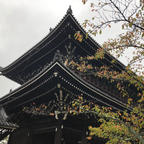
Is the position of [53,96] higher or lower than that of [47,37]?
lower

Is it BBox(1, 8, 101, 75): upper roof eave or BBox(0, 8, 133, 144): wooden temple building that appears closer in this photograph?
BBox(0, 8, 133, 144): wooden temple building

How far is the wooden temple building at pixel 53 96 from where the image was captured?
7020mm

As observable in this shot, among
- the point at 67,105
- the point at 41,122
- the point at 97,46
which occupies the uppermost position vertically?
the point at 97,46

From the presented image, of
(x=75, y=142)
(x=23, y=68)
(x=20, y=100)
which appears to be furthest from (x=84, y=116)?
(x=23, y=68)

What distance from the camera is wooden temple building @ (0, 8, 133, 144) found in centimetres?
702

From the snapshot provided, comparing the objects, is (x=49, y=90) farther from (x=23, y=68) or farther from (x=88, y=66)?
(x=23, y=68)

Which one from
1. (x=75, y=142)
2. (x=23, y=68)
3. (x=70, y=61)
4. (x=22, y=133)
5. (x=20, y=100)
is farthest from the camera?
(x=23, y=68)

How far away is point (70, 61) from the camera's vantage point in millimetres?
10398

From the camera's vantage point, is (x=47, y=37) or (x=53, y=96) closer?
(x=53, y=96)

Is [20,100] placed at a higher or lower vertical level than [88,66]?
lower

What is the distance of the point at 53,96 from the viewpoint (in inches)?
291

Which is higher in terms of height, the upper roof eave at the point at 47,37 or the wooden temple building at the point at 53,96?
the upper roof eave at the point at 47,37

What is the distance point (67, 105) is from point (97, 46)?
18.8 ft

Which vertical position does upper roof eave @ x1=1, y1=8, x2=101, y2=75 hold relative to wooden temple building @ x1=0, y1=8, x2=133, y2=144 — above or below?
above
